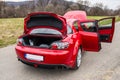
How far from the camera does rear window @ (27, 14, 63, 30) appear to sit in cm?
533

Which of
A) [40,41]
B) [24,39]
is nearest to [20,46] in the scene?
[24,39]

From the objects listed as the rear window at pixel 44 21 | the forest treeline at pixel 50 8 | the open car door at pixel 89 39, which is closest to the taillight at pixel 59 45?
the rear window at pixel 44 21

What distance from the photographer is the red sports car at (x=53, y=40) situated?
486 cm

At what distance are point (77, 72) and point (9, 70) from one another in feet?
5.88

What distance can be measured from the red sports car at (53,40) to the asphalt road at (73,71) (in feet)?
0.99

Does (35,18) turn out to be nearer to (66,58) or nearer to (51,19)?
(51,19)

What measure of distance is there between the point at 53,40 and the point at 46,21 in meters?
0.55

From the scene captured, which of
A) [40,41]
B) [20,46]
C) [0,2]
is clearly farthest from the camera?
[0,2]

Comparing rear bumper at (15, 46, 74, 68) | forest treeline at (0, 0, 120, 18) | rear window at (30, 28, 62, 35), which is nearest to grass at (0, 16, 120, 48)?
rear window at (30, 28, 62, 35)

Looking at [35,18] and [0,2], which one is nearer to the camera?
[35,18]

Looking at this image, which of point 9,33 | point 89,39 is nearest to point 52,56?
point 89,39

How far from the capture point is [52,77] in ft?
16.7

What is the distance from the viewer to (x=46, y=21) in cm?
544

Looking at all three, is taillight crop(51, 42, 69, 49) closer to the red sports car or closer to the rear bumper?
the red sports car
